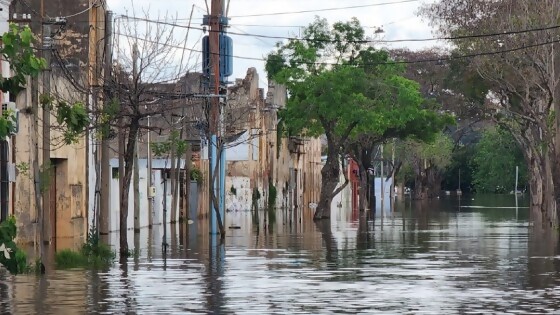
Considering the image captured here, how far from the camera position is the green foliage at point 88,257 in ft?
105

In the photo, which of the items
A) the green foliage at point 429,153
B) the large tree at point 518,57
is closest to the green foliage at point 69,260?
the large tree at point 518,57

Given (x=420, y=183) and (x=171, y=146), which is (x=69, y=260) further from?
(x=420, y=183)

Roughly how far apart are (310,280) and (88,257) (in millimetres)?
6989

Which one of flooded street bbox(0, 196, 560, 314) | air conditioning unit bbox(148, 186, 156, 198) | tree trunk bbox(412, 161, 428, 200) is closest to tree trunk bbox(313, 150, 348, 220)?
air conditioning unit bbox(148, 186, 156, 198)

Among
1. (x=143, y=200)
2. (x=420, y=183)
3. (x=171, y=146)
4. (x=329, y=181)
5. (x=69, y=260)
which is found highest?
(x=171, y=146)

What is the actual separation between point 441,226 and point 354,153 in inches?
1356

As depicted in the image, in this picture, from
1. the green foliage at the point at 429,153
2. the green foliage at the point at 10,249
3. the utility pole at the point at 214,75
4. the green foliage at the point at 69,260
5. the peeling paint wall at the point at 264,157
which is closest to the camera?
the green foliage at the point at 10,249

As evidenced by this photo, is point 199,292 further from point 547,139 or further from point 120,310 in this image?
point 547,139

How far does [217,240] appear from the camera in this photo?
148 feet

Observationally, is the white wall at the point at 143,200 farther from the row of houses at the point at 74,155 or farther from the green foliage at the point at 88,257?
the green foliage at the point at 88,257

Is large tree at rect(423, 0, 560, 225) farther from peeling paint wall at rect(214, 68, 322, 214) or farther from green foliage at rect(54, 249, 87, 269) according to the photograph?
green foliage at rect(54, 249, 87, 269)

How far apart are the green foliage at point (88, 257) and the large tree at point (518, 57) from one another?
27.4m

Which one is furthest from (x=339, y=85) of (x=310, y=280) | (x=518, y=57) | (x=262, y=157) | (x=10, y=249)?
(x=10, y=249)

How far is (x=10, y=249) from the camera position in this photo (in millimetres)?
18859
